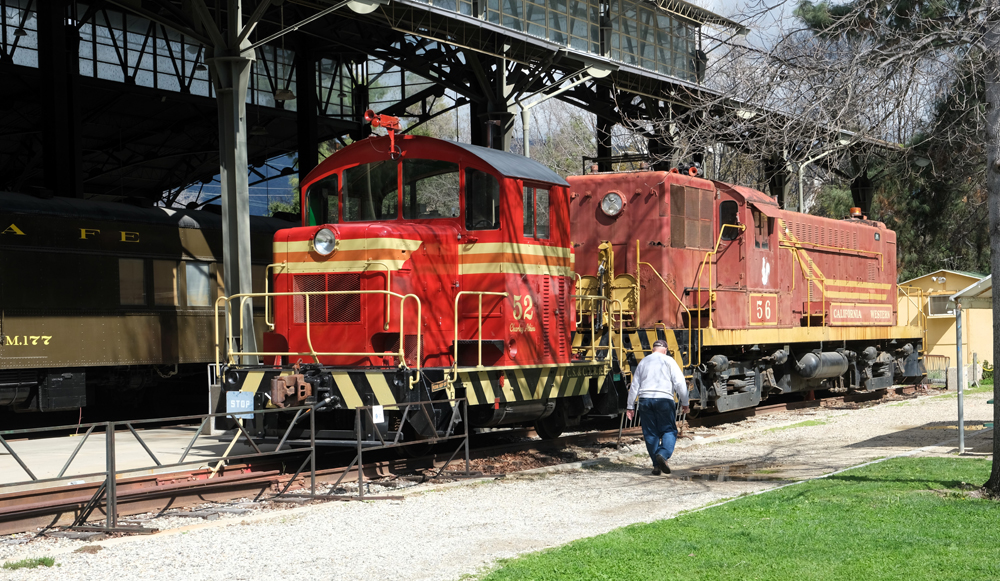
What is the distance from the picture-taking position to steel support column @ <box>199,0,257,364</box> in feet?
46.1

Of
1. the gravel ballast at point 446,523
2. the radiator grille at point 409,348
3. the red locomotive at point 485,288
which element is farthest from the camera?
the radiator grille at point 409,348

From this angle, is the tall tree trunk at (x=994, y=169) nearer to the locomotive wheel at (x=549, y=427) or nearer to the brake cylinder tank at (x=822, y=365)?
the locomotive wheel at (x=549, y=427)

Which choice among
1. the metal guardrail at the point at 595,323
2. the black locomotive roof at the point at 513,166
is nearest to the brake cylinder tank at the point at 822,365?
the metal guardrail at the point at 595,323

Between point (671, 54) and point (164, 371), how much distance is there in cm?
1396

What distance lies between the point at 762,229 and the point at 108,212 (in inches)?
416

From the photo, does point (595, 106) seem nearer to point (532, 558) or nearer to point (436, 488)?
point (436, 488)

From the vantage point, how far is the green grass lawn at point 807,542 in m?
6.18

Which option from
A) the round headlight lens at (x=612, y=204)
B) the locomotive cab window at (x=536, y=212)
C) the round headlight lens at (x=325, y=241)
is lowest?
the round headlight lens at (x=325, y=241)

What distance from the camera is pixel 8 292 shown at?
14242 mm

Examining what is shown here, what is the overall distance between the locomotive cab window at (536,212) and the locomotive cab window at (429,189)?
2.68ft

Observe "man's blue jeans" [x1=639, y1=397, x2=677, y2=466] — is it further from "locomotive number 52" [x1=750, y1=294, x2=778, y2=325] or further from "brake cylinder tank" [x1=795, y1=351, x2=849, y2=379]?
"brake cylinder tank" [x1=795, y1=351, x2=849, y2=379]

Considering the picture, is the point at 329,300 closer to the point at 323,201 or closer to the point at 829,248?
the point at 323,201

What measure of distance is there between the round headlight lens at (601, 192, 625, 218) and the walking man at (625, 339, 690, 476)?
3.42 metres

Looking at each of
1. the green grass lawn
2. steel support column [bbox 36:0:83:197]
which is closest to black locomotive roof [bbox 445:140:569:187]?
the green grass lawn
